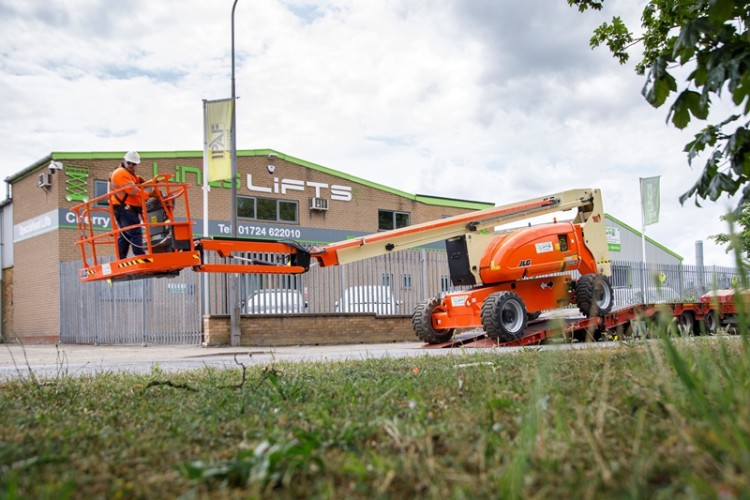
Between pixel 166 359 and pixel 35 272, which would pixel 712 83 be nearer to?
pixel 166 359

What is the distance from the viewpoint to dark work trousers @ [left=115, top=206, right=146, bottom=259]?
9320 millimetres

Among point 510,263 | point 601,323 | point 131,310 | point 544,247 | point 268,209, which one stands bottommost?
point 601,323

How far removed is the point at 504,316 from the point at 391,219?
917 inches

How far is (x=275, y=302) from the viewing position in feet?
60.4

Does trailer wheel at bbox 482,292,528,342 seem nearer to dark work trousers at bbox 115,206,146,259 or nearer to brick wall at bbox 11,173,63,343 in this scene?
dark work trousers at bbox 115,206,146,259

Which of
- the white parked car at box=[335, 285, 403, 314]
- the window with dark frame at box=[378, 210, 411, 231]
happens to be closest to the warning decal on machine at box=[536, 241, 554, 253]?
the white parked car at box=[335, 285, 403, 314]

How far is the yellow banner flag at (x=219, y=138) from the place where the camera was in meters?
18.8

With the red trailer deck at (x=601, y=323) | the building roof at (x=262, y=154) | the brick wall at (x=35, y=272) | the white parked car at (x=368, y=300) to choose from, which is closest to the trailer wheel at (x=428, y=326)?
the red trailer deck at (x=601, y=323)

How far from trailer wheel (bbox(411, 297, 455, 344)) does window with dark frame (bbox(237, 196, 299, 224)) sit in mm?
18137

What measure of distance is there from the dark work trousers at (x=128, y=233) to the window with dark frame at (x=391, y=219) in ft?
82.8

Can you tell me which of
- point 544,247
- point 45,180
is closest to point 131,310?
point 45,180

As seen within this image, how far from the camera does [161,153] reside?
27594 millimetres

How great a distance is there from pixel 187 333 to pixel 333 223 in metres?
15.1

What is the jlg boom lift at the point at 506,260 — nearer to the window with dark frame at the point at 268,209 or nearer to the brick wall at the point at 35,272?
the brick wall at the point at 35,272
